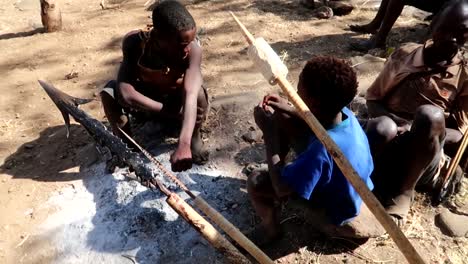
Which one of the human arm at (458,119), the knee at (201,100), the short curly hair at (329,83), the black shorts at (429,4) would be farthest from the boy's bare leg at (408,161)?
the black shorts at (429,4)

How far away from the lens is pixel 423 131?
2.39 metres

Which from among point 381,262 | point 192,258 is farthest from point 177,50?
point 381,262

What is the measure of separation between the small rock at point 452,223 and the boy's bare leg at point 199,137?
5.05 feet

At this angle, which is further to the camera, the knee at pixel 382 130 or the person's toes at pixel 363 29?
the person's toes at pixel 363 29

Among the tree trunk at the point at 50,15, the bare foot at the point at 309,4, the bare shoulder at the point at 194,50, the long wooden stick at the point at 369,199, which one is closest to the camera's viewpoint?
the long wooden stick at the point at 369,199

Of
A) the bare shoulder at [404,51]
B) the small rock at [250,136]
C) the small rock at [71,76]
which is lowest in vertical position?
the small rock at [71,76]

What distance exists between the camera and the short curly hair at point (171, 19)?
107 inches

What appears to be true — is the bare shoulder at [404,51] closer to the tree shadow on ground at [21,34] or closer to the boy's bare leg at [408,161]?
the boy's bare leg at [408,161]

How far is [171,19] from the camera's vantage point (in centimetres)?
271

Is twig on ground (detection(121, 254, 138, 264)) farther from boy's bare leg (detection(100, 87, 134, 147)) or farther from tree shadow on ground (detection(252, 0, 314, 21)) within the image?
tree shadow on ground (detection(252, 0, 314, 21))

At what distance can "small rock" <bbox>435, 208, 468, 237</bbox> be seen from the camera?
2.65 meters

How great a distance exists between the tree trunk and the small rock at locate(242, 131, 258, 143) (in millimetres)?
3157

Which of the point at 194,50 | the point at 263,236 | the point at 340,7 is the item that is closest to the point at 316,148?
the point at 263,236

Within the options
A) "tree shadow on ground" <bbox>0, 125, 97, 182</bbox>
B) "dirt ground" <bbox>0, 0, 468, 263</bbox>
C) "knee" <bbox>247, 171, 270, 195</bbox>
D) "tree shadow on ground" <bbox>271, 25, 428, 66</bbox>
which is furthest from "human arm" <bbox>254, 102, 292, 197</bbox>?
"tree shadow on ground" <bbox>271, 25, 428, 66</bbox>
